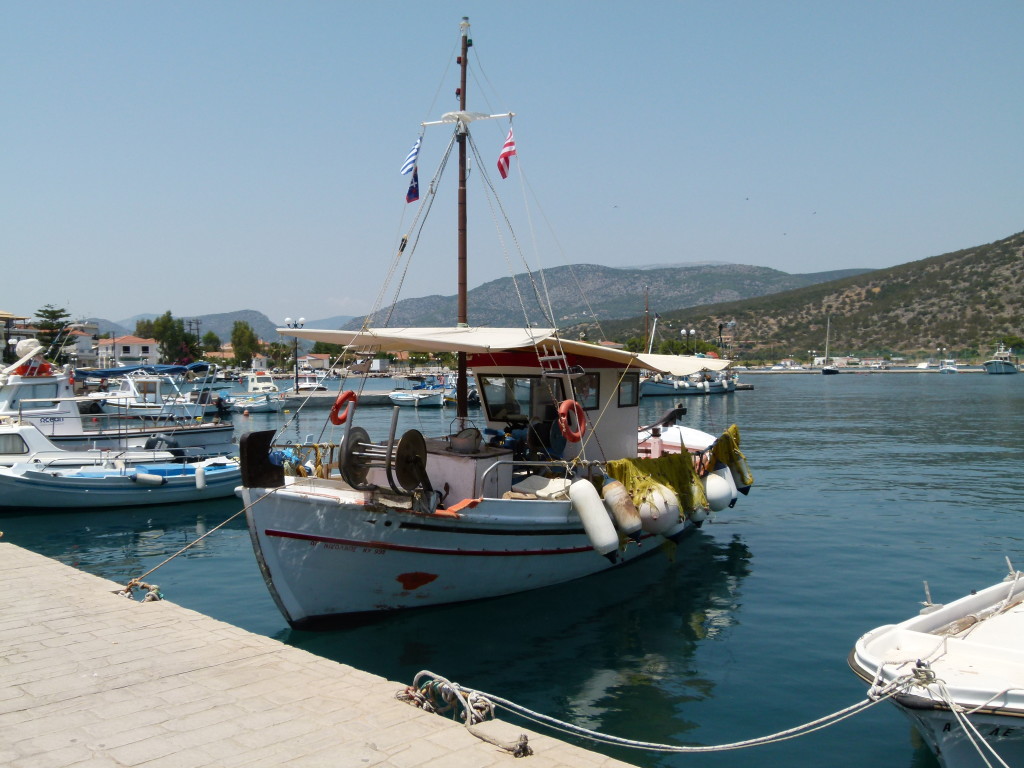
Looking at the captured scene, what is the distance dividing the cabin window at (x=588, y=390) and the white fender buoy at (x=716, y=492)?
320 cm

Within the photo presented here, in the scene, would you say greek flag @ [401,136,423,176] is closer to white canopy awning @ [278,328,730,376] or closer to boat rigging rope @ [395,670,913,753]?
white canopy awning @ [278,328,730,376]

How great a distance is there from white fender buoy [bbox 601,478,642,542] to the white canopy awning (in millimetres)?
2250

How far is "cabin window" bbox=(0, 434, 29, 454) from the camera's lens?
2022cm

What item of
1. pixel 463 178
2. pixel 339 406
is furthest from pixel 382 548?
pixel 463 178

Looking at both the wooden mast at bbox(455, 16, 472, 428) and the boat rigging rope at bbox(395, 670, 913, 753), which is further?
the wooden mast at bbox(455, 16, 472, 428)

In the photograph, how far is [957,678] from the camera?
242 inches

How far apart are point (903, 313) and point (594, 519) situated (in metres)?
159

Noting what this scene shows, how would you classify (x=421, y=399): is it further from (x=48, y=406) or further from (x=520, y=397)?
(x=520, y=397)

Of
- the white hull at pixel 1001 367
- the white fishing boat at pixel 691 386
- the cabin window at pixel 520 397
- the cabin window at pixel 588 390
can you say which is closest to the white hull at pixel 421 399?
the white fishing boat at pixel 691 386

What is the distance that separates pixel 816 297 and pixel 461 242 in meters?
177

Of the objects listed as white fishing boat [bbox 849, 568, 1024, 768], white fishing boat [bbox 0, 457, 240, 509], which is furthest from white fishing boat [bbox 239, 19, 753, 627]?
white fishing boat [bbox 0, 457, 240, 509]

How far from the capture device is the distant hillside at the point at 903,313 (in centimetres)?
13425

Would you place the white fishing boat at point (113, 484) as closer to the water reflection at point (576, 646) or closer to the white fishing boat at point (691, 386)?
the water reflection at point (576, 646)

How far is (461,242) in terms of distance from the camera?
13844 mm
